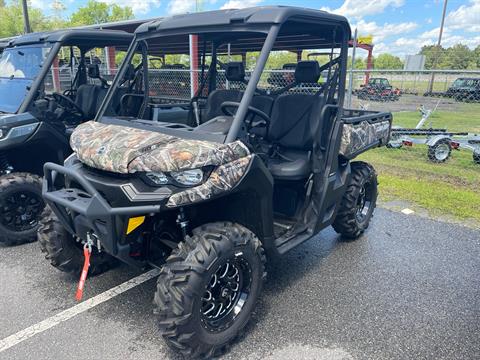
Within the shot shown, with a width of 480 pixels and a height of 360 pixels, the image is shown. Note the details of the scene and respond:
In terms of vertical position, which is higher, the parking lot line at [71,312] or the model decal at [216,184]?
the model decal at [216,184]

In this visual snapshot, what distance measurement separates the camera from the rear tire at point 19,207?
4.02 metres

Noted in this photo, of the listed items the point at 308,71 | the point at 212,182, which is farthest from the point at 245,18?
the point at 212,182

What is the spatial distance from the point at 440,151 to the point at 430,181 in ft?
5.57

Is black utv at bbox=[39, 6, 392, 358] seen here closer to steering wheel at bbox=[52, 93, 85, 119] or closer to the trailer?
steering wheel at bbox=[52, 93, 85, 119]

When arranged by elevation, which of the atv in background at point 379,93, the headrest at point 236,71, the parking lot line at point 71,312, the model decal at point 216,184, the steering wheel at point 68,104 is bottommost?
the parking lot line at point 71,312

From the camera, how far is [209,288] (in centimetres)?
255

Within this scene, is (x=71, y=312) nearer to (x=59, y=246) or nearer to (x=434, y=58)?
(x=59, y=246)

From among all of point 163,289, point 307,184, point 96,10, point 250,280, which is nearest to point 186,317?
point 163,289

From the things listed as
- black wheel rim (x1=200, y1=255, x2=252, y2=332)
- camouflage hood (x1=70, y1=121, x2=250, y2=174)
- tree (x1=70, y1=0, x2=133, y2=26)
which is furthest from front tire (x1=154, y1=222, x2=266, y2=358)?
tree (x1=70, y1=0, x2=133, y2=26)

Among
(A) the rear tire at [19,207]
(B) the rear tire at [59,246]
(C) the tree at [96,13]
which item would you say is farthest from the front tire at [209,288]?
(C) the tree at [96,13]

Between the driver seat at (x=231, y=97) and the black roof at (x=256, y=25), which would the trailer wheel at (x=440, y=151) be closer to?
the black roof at (x=256, y=25)

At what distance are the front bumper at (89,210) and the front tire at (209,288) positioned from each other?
341 mm

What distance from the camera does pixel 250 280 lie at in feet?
9.03

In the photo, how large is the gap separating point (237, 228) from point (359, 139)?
1.94m
